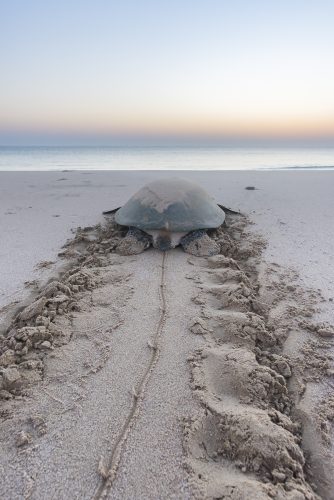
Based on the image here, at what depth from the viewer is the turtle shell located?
3320 mm

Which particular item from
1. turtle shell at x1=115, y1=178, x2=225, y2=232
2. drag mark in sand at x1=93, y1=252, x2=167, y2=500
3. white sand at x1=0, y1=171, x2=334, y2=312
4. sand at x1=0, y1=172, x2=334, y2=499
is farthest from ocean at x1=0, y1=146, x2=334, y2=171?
drag mark in sand at x1=93, y1=252, x2=167, y2=500

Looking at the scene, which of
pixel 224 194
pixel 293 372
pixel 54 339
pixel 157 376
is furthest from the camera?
pixel 224 194

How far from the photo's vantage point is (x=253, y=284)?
8.76ft

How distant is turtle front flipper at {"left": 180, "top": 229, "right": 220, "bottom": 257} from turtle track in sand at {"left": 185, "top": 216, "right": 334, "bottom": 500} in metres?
0.56

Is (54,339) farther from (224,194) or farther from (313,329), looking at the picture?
(224,194)

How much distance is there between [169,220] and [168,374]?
1.86m

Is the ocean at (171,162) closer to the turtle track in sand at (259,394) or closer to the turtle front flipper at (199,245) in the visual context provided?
the turtle front flipper at (199,245)

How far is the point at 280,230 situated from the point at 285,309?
1.90m

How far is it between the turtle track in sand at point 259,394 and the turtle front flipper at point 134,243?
82 cm

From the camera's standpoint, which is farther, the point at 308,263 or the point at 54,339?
the point at 308,263

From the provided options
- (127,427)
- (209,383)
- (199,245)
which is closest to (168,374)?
(209,383)

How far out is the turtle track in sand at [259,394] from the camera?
118 centimetres

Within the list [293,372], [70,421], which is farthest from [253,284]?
[70,421]

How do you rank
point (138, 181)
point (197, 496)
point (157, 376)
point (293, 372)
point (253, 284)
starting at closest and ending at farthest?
point (197, 496) < point (157, 376) < point (293, 372) < point (253, 284) < point (138, 181)
